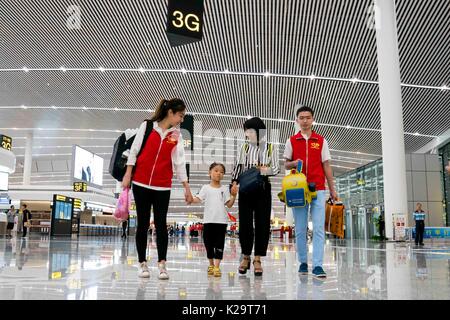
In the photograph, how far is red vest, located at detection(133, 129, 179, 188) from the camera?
3.99 meters

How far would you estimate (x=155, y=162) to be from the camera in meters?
4.03

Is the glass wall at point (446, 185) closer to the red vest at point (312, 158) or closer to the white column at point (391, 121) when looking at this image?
the white column at point (391, 121)

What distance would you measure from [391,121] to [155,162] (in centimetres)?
1303

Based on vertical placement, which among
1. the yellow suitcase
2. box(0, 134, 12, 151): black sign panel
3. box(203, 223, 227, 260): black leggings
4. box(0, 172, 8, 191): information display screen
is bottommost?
box(203, 223, 227, 260): black leggings

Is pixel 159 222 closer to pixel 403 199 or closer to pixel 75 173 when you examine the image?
pixel 403 199

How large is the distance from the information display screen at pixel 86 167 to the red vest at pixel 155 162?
22.5m

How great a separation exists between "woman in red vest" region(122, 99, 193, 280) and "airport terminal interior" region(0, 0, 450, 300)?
38mm

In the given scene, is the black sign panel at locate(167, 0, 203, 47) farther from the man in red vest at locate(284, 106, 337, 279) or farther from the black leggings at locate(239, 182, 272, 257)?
the black leggings at locate(239, 182, 272, 257)

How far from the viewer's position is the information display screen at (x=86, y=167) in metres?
25.7

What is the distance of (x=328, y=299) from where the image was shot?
103 inches

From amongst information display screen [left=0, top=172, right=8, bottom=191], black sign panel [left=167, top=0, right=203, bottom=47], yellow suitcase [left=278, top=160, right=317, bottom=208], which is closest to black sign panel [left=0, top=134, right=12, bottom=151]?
information display screen [left=0, top=172, right=8, bottom=191]

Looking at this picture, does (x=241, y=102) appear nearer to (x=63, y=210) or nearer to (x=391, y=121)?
(x=63, y=210)

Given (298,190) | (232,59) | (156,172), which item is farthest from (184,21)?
(232,59)
